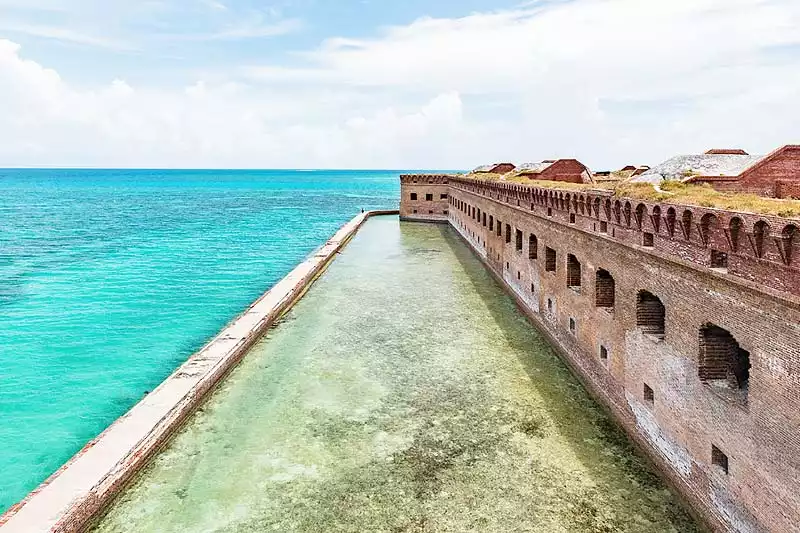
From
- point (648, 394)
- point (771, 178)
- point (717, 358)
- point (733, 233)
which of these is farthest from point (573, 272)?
point (733, 233)

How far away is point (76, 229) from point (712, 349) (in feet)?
203

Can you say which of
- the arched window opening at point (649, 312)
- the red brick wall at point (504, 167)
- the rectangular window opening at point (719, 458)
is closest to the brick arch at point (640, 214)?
the arched window opening at point (649, 312)

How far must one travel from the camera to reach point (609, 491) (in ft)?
31.1

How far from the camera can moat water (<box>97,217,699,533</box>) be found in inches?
348

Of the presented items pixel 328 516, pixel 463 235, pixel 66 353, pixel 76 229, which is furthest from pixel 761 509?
pixel 76 229

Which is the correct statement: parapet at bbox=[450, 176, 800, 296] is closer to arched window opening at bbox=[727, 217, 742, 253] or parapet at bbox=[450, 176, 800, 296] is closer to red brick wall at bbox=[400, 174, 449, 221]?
arched window opening at bbox=[727, 217, 742, 253]

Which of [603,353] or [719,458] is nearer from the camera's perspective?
[719,458]

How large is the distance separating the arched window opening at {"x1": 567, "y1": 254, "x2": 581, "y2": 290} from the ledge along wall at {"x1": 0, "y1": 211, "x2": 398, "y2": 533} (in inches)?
362

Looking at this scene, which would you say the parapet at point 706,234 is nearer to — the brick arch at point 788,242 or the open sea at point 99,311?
the brick arch at point 788,242

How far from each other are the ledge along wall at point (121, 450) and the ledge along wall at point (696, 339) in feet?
29.3

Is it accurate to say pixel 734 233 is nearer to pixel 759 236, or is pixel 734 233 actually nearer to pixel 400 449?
pixel 759 236

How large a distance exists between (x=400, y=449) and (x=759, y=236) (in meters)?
6.90

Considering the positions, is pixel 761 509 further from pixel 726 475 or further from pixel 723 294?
pixel 723 294

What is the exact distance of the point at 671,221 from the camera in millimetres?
9320
